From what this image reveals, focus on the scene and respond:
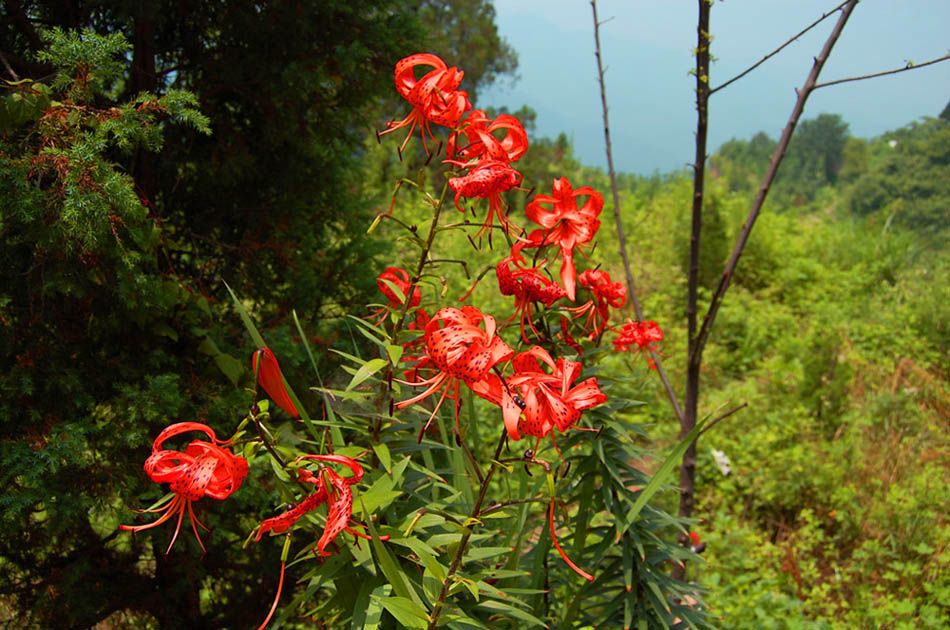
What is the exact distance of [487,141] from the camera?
0.69m

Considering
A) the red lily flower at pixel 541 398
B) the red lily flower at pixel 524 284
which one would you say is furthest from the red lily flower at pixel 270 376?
the red lily flower at pixel 524 284

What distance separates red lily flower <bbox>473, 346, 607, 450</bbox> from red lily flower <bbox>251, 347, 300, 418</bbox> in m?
0.17

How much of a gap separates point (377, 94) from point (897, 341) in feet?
11.5

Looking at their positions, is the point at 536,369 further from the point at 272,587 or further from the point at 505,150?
the point at 272,587

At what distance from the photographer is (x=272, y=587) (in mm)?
1406

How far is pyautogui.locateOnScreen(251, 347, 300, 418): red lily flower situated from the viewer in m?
0.51

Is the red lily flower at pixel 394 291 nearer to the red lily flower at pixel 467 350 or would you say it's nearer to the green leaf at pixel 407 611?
the red lily flower at pixel 467 350

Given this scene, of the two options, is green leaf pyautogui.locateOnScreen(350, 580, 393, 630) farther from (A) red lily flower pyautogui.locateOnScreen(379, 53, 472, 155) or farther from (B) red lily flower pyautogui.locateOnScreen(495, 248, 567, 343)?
(A) red lily flower pyautogui.locateOnScreen(379, 53, 472, 155)

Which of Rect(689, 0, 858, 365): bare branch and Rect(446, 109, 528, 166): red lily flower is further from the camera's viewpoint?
Rect(689, 0, 858, 365): bare branch

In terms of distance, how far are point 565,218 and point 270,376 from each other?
0.40 metres

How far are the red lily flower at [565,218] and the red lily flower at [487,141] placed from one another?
0.06 metres

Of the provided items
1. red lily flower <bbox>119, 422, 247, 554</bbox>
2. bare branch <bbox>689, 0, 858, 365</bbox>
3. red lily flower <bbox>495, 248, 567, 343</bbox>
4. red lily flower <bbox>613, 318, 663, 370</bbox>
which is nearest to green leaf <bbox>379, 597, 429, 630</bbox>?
red lily flower <bbox>119, 422, 247, 554</bbox>

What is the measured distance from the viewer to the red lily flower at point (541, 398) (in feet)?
1.84

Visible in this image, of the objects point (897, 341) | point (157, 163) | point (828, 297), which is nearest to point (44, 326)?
point (157, 163)
